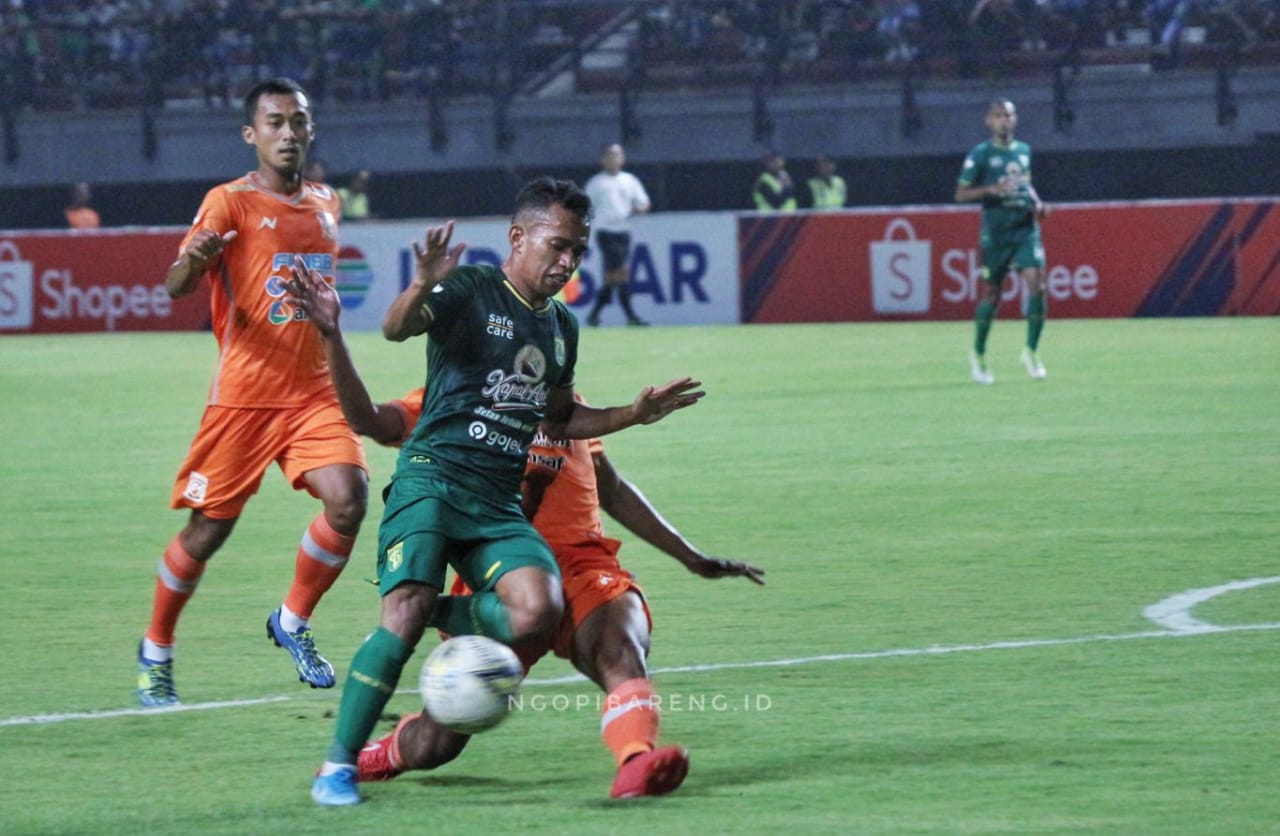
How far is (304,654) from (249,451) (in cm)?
70

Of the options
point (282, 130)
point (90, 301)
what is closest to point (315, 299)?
point (282, 130)

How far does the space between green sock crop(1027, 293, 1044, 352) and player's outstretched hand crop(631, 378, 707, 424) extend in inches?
466

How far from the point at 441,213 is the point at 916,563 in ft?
77.0

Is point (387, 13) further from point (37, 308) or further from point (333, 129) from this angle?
point (37, 308)

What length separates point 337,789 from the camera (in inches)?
203

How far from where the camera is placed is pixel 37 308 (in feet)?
87.6

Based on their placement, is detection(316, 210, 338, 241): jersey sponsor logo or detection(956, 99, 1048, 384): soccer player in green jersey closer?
detection(316, 210, 338, 241): jersey sponsor logo

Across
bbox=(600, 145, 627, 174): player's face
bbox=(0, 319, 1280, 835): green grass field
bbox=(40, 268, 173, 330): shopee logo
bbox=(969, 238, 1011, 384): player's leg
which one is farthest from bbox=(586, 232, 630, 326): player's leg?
bbox=(0, 319, 1280, 835): green grass field

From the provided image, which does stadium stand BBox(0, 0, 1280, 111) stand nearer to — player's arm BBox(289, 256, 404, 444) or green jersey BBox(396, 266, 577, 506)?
green jersey BBox(396, 266, 577, 506)

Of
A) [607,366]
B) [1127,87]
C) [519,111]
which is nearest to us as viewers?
[607,366]

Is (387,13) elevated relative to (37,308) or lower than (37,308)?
elevated

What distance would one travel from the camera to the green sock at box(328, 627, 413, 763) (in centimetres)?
513

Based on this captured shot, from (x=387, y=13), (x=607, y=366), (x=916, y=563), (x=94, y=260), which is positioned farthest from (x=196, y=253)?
(x=387, y=13)

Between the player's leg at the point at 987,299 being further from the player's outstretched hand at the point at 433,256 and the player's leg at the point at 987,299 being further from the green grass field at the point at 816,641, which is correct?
the player's outstretched hand at the point at 433,256
